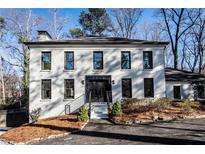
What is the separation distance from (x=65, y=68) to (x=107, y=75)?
3729 millimetres

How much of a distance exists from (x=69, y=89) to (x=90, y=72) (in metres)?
2.35

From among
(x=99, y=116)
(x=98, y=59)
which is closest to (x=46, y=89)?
(x=98, y=59)

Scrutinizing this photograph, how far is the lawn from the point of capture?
60.1 feet

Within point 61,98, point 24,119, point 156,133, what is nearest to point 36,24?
point 24,119

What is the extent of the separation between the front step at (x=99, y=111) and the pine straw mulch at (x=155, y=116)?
1.62 m

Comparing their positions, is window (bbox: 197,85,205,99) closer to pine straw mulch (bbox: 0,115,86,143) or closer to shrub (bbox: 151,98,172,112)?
shrub (bbox: 151,98,172,112)

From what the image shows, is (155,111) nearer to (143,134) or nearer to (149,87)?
(149,87)

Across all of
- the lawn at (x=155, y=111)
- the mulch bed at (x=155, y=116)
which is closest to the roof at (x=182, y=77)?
the lawn at (x=155, y=111)

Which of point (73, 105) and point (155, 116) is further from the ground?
point (73, 105)

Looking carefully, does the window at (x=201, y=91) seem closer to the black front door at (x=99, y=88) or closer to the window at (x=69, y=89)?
the black front door at (x=99, y=88)

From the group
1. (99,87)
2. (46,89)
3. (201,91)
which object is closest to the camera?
(46,89)

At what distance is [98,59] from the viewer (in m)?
24.6

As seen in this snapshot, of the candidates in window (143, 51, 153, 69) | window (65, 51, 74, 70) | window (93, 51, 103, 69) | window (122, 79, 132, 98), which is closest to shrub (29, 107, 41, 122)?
window (65, 51, 74, 70)

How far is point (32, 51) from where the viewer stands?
2431 centimetres
